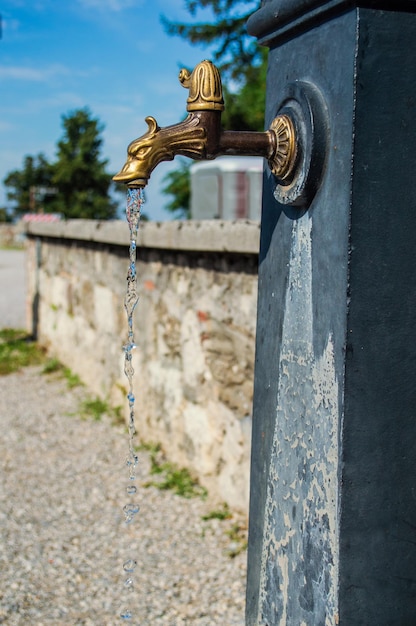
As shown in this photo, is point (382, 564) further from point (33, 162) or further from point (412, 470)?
point (33, 162)

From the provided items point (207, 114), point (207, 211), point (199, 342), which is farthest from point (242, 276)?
point (207, 211)

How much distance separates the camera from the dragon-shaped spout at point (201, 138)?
106 centimetres

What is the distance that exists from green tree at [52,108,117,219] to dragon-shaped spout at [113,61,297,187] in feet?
92.3

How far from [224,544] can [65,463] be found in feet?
4.08

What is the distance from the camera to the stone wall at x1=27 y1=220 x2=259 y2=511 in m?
2.90

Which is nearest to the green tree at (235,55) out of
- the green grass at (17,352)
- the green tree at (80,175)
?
the green grass at (17,352)

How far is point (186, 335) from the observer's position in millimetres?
3408

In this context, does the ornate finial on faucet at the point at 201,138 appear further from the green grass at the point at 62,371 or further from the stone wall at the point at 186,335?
the green grass at the point at 62,371

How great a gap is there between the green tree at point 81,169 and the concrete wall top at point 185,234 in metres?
24.6

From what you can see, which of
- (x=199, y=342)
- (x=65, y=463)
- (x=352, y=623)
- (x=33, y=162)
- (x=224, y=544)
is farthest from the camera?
(x=33, y=162)

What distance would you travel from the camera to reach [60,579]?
2535 millimetres

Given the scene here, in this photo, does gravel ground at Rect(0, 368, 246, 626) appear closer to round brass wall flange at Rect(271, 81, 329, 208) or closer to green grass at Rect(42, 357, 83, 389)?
green grass at Rect(42, 357, 83, 389)

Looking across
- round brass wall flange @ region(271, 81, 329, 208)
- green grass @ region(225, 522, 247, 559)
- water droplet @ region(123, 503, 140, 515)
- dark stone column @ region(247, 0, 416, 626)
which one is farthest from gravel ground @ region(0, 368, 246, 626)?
round brass wall flange @ region(271, 81, 329, 208)

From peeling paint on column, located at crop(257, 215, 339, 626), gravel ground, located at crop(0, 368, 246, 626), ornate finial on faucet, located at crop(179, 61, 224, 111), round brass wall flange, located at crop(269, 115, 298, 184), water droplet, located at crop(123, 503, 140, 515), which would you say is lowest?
gravel ground, located at crop(0, 368, 246, 626)
